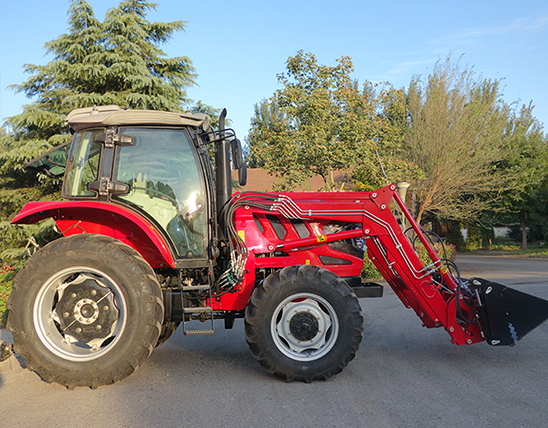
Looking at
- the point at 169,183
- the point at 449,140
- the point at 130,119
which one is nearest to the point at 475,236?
the point at 449,140

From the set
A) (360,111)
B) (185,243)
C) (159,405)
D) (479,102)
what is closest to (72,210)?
(185,243)

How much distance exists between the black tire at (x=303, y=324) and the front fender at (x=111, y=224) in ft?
3.52

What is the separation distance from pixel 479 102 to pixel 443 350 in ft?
50.0

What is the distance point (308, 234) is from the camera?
5.21 meters

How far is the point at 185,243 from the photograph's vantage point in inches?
192

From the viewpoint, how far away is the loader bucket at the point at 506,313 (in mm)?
4621

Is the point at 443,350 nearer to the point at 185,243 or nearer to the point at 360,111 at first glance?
the point at 185,243

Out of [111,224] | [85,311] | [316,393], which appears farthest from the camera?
[111,224]

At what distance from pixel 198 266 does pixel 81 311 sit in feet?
3.94

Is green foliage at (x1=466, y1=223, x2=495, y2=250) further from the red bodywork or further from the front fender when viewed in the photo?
the front fender

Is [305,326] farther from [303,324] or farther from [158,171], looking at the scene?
[158,171]

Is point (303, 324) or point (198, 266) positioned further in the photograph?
point (198, 266)

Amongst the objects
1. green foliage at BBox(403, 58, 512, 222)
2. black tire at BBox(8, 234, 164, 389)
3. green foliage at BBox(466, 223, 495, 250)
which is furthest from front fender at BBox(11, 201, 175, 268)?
green foliage at BBox(466, 223, 495, 250)

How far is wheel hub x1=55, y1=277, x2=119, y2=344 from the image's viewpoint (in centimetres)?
461
